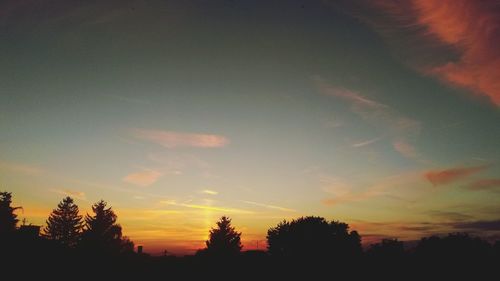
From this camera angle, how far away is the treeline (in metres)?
35.7

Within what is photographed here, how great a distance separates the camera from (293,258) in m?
62.2

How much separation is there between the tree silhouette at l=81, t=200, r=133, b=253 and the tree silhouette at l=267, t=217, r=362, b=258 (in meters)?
29.3

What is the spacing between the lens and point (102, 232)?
6231 centimetres

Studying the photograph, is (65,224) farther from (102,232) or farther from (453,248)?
(453,248)

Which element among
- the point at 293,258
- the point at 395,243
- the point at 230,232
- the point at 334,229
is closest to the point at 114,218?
the point at 230,232

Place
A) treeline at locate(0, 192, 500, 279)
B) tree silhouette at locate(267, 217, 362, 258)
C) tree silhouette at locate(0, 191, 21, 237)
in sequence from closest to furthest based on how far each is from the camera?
treeline at locate(0, 192, 500, 279) < tree silhouette at locate(0, 191, 21, 237) < tree silhouette at locate(267, 217, 362, 258)

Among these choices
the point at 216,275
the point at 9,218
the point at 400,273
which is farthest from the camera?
the point at 9,218

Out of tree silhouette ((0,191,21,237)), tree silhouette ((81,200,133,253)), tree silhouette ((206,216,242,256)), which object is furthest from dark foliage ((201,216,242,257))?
tree silhouette ((0,191,21,237))

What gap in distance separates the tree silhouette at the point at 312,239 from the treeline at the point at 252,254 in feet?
0.50

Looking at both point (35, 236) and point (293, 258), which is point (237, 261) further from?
point (35, 236)

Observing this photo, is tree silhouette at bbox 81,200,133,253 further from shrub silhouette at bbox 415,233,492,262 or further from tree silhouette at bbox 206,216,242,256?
shrub silhouette at bbox 415,233,492,262

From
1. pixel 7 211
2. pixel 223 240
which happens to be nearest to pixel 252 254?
pixel 223 240

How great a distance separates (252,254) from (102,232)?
25839 mm

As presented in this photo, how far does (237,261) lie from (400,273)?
22.9 m
